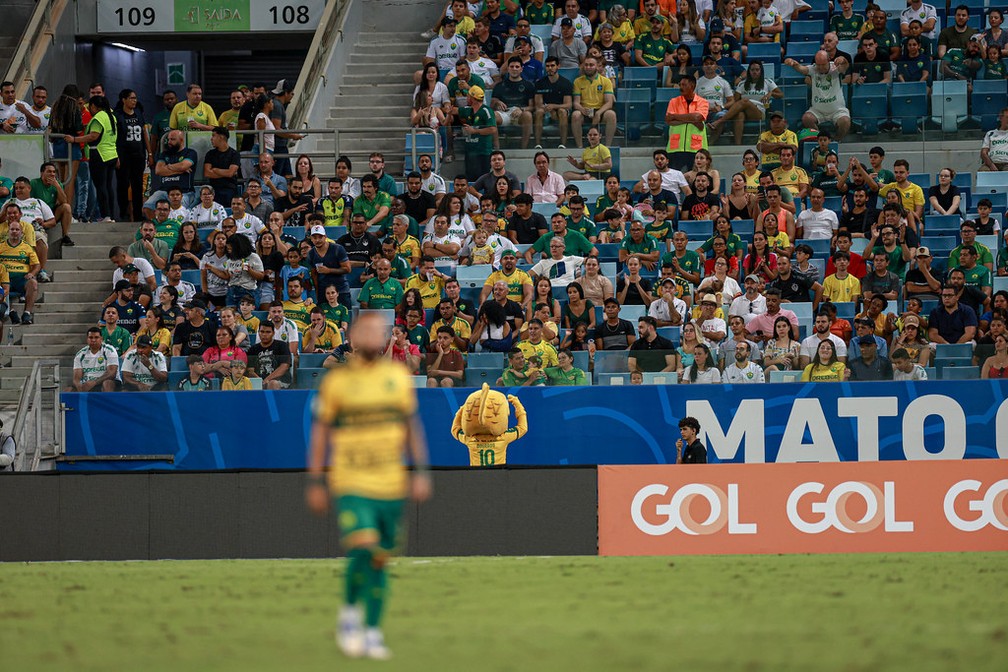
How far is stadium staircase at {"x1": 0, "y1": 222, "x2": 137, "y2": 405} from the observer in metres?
20.3

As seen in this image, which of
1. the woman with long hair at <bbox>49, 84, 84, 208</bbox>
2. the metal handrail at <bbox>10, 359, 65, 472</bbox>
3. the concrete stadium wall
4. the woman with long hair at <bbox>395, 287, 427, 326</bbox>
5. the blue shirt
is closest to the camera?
the concrete stadium wall

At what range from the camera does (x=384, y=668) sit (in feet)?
24.4

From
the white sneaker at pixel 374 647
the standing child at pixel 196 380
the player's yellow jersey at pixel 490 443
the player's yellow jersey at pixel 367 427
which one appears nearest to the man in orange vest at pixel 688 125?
the player's yellow jersey at pixel 490 443

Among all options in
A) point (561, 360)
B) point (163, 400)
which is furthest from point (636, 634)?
point (163, 400)

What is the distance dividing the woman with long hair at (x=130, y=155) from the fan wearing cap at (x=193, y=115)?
609 millimetres

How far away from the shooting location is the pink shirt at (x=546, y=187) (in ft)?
73.6

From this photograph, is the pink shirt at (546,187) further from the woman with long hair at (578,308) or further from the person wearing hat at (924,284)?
the person wearing hat at (924,284)

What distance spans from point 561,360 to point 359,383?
34.4ft

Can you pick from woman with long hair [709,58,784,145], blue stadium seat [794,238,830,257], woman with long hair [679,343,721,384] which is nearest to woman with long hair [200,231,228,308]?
woman with long hair [679,343,721,384]

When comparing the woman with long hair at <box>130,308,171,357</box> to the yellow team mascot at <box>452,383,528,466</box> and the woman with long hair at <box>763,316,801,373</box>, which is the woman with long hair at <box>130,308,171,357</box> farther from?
the woman with long hair at <box>763,316,801,373</box>

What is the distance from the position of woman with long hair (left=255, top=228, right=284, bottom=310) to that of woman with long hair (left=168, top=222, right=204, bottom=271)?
1097mm

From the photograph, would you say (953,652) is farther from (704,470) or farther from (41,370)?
(41,370)

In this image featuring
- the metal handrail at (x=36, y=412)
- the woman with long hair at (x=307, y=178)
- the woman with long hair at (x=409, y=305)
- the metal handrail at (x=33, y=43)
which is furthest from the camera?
the metal handrail at (x=33, y=43)

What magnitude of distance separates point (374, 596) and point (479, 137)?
15.8m
